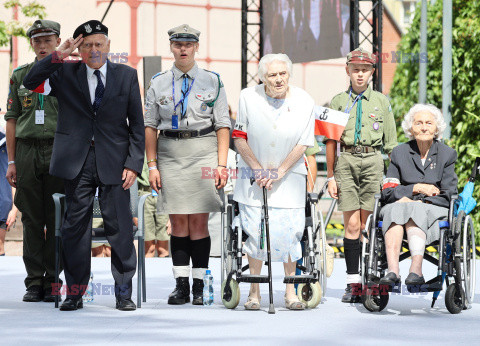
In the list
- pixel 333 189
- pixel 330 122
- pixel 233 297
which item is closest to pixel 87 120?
pixel 233 297

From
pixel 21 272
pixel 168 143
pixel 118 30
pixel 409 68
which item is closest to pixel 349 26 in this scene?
pixel 409 68

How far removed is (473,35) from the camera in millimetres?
13117

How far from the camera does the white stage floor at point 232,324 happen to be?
5.42 meters

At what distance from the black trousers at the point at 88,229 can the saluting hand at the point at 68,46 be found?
616 mm

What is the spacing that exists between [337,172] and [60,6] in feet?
58.4

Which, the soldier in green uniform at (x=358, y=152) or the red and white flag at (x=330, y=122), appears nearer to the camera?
the red and white flag at (x=330, y=122)

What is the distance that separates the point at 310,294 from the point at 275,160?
3.01 feet

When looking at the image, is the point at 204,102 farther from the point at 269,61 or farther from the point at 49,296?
the point at 49,296

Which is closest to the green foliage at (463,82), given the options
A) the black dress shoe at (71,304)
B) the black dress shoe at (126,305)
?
the black dress shoe at (126,305)

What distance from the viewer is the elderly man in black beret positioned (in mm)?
6438

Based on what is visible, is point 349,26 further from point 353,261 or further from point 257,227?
point 257,227

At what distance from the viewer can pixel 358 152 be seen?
7395 millimetres

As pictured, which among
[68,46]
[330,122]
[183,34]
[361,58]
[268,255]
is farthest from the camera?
[361,58]

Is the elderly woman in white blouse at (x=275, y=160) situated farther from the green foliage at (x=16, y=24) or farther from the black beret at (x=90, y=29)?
the green foliage at (x=16, y=24)
